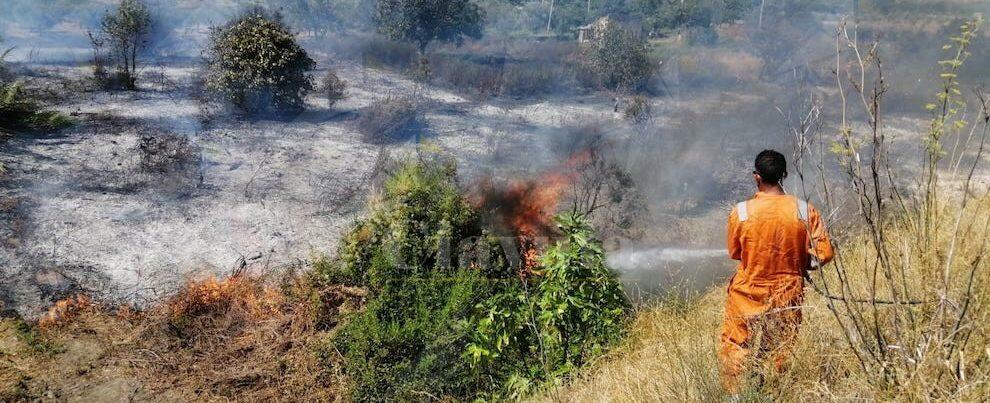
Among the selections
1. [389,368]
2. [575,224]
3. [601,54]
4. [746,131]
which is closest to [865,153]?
[746,131]

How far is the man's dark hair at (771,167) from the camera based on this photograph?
3438 millimetres

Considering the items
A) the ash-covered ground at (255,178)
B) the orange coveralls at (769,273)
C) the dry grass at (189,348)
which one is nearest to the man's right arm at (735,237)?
the orange coveralls at (769,273)

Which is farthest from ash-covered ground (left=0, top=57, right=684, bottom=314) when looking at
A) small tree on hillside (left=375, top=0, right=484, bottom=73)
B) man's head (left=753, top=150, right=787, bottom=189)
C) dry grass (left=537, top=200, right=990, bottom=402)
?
small tree on hillside (left=375, top=0, right=484, bottom=73)

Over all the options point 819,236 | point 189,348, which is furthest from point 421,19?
point 819,236

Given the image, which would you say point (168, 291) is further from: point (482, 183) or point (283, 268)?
point (482, 183)

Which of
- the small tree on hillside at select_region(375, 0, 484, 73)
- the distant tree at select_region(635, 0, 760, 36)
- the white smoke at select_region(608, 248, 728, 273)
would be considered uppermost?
the distant tree at select_region(635, 0, 760, 36)

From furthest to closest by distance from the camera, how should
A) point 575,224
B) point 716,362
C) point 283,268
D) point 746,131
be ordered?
point 746,131 → point 283,268 → point 575,224 → point 716,362

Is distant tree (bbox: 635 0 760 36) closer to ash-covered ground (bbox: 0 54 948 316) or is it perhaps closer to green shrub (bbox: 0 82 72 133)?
ash-covered ground (bbox: 0 54 948 316)

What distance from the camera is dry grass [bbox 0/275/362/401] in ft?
16.0

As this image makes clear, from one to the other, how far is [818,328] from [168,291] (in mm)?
5905

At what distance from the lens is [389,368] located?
15.6 ft

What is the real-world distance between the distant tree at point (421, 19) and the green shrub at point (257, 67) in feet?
29.9

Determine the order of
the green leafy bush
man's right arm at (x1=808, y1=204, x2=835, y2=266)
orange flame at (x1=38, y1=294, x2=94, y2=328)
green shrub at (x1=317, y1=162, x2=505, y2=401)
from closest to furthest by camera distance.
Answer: man's right arm at (x1=808, y1=204, x2=835, y2=266) → the green leafy bush → green shrub at (x1=317, y1=162, x2=505, y2=401) → orange flame at (x1=38, y1=294, x2=94, y2=328)

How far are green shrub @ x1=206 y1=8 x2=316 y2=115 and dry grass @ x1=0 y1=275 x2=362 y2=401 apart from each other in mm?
6989
